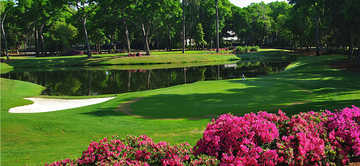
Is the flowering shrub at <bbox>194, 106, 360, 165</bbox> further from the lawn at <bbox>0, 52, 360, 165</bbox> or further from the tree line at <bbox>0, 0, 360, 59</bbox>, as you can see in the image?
the tree line at <bbox>0, 0, 360, 59</bbox>

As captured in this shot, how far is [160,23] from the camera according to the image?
96500 millimetres

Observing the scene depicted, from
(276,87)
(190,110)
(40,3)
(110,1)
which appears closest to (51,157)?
(190,110)

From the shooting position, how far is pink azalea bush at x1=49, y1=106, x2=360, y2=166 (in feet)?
18.2

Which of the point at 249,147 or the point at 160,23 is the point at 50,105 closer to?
the point at 249,147

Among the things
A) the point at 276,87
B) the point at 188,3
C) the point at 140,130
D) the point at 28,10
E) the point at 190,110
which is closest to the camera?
the point at 140,130

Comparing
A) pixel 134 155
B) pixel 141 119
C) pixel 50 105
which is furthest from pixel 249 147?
pixel 50 105

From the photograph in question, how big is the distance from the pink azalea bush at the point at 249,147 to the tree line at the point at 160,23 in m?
29.1

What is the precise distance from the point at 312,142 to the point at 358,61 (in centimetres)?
4070

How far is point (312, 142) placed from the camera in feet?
19.3

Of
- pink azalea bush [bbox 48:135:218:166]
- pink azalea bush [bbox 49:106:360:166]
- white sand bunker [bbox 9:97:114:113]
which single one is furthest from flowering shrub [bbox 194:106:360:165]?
white sand bunker [bbox 9:97:114:113]

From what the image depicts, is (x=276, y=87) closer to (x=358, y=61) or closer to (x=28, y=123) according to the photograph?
(x=28, y=123)

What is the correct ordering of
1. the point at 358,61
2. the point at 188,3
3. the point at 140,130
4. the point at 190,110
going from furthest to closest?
the point at 188,3 → the point at 358,61 → the point at 190,110 → the point at 140,130

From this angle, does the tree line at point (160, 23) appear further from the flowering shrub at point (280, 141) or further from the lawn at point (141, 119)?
the flowering shrub at point (280, 141)

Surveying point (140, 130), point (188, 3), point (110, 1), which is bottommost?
point (140, 130)
